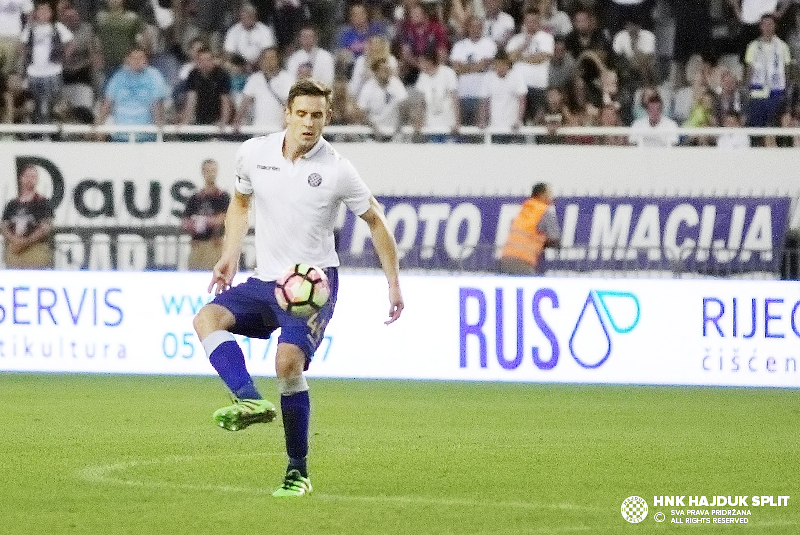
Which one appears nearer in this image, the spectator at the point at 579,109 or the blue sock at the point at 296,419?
the blue sock at the point at 296,419

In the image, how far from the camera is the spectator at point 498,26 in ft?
63.2

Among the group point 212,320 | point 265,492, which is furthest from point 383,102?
point 212,320

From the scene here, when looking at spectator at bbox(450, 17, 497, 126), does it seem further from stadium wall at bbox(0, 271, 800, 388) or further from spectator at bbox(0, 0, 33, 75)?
spectator at bbox(0, 0, 33, 75)

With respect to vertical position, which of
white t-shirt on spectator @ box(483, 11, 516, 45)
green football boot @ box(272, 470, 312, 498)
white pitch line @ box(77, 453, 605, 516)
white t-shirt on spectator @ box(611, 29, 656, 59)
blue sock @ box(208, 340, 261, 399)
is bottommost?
white pitch line @ box(77, 453, 605, 516)

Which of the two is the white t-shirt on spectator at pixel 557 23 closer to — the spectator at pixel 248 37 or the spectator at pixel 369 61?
the spectator at pixel 369 61

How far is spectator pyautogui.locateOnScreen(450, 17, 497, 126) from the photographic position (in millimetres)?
18969

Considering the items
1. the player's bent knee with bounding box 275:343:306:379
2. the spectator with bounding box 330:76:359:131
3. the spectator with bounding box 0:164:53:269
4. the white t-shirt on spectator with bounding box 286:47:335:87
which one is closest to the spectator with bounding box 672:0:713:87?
the spectator with bounding box 330:76:359:131

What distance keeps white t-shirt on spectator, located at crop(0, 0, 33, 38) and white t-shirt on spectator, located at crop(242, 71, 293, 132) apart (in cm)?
273

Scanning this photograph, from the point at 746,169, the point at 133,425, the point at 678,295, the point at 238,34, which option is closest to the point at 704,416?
the point at 678,295

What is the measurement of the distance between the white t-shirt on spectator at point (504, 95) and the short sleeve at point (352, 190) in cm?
1051

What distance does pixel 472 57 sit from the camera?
62.4 feet

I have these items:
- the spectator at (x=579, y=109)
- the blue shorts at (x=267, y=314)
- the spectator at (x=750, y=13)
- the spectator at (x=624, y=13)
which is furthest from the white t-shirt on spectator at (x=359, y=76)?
the blue shorts at (x=267, y=314)

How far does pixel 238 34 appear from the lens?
19484 mm

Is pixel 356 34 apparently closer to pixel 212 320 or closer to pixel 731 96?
pixel 731 96
